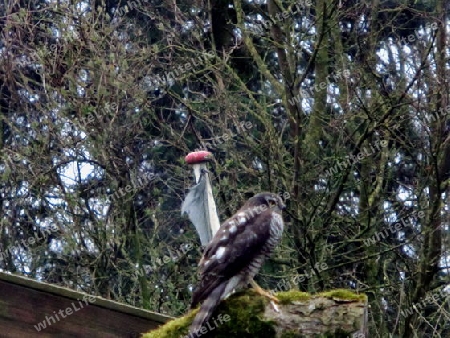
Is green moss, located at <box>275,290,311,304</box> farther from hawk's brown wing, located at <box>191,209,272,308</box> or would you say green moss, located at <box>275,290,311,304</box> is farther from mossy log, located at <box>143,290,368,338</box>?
hawk's brown wing, located at <box>191,209,272,308</box>

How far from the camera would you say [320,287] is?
7.89 meters

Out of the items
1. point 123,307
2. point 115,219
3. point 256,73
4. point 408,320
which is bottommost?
point 123,307

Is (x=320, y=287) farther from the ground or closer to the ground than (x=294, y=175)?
closer to the ground

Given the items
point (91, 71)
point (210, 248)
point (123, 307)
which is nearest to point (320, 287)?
point (91, 71)

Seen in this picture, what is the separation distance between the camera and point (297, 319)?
8.75 feet

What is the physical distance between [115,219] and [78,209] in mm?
398

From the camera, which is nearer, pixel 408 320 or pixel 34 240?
pixel 408 320

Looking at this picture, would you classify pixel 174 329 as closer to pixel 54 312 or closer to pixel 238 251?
pixel 54 312

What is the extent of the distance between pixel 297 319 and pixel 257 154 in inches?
224

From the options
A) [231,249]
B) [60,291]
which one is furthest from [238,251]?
[60,291]

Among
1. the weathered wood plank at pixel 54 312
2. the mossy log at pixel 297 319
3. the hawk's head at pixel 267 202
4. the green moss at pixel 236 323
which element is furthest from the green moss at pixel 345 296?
the hawk's head at pixel 267 202

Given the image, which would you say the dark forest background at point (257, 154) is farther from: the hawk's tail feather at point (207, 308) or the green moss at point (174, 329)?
the green moss at point (174, 329)

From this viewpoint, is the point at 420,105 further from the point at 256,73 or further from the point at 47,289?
the point at 47,289

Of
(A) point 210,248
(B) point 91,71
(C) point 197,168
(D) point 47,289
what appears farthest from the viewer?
(B) point 91,71
